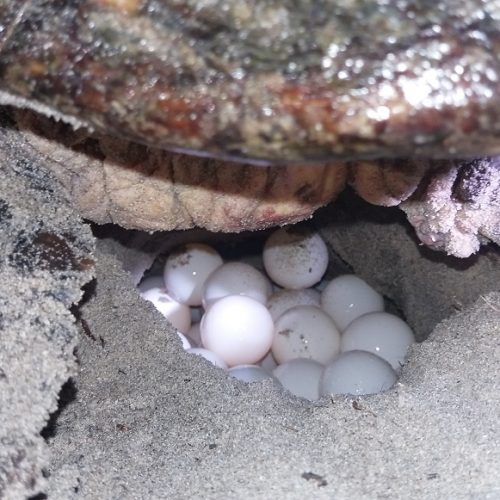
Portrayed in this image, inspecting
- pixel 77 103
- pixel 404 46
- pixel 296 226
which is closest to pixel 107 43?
pixel 77 103

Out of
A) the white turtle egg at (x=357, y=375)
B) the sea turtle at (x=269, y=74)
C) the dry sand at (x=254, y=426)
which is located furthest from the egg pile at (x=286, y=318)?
the sea turtle at (x=269, y=74)

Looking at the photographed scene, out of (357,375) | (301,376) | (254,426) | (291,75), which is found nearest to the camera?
(291,75)

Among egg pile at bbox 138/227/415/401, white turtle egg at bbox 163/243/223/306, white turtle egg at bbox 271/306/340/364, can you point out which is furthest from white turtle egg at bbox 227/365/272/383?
white turtle egg at bbox 163/243/223/306

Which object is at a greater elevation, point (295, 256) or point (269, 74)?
point (269, 74)

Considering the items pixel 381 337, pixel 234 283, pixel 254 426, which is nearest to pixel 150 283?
pixel 234 283

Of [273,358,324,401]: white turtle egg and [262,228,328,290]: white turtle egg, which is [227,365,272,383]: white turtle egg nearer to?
[273,358,324,401]: white turtle egg

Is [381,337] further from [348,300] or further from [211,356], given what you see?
[211,356]

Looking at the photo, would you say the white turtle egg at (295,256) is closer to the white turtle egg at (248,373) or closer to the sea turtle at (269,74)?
the white turtle egg at (248,373)

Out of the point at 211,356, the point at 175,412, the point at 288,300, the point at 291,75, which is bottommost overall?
the point at 288,300
